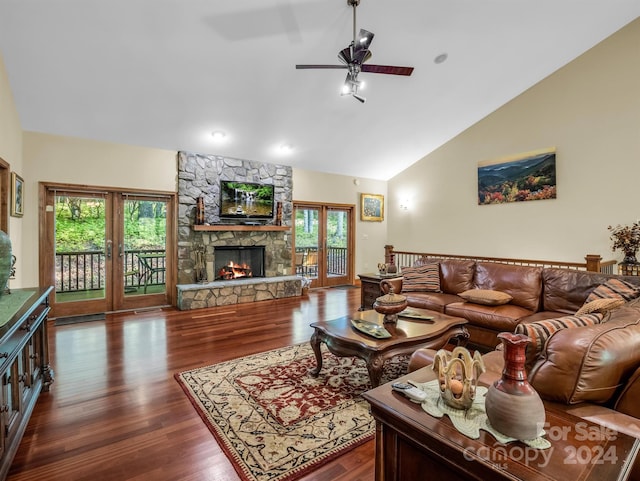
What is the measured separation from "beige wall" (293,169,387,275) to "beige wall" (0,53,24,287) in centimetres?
445

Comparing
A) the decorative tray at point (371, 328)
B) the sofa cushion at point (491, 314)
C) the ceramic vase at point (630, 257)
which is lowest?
the sofa cushion at point (491, 314)

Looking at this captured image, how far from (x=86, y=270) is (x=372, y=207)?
606 cm

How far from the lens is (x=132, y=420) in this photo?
2.32 metres

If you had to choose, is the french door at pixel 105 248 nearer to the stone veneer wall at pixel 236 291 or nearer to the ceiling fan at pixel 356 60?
the stone veneer wall at pixel 236 291

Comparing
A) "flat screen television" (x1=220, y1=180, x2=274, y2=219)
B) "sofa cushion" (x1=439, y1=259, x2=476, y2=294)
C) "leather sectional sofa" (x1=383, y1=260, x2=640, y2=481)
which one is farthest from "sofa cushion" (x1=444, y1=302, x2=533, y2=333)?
"flat screen television" (x1=220, y1=180, x2=274, y2=219)

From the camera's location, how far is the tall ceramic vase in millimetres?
1030

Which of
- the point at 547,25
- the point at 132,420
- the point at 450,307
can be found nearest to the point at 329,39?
the point at 547,25

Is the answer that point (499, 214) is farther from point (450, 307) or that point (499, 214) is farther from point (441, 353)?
point (441, 353)

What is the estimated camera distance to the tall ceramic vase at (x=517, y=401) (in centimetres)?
103

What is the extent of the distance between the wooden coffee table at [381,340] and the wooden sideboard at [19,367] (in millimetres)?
1987

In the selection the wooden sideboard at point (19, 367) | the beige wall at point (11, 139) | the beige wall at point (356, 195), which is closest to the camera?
the wooden sideboard at point (19, 367)

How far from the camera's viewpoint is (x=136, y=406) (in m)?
2.51

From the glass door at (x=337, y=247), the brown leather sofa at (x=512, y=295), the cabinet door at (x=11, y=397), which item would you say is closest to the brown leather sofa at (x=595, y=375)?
the brown leather sofa at (x=512, y=295)

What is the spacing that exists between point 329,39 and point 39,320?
4088 millimetres
